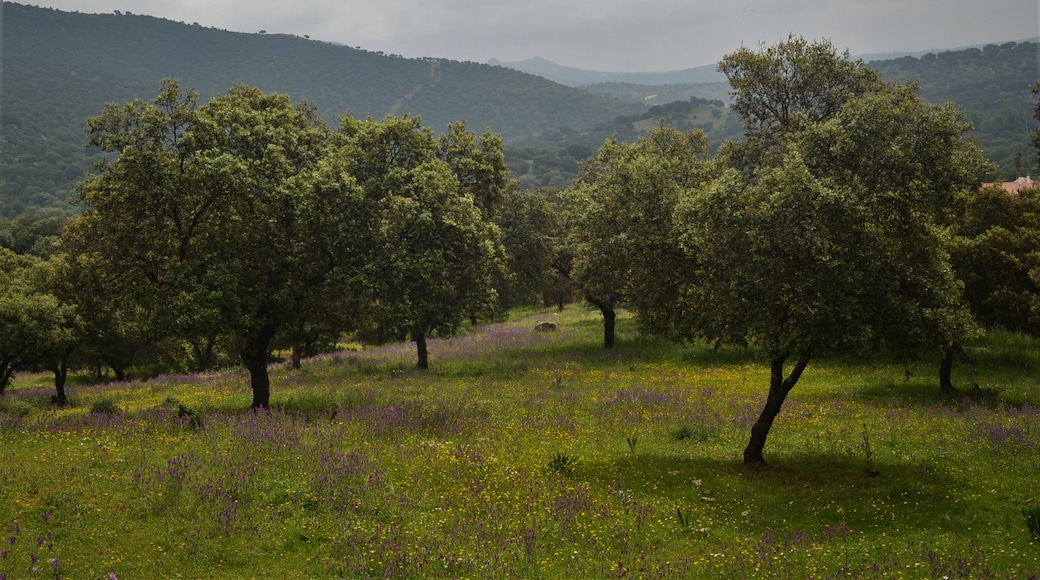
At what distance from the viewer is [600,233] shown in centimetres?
3048

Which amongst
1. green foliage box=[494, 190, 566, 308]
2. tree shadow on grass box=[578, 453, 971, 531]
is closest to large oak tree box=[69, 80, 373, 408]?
tree shadow on grass box=[578, 453, 971, 531]

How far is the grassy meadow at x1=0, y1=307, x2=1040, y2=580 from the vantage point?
10328mm

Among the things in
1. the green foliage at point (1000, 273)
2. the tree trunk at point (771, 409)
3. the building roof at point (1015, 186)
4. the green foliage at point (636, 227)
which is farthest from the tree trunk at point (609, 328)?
the tree trunk at point (771, 409)

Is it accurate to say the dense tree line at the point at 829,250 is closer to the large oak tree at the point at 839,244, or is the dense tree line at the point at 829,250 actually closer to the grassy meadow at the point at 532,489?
the large oak tree at the point at 839,244

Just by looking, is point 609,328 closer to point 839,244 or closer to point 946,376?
point 946,376

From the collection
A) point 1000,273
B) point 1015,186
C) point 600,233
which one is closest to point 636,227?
point 600,233

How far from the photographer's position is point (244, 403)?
25453 millimetres

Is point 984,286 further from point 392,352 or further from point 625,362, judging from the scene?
point 392,352

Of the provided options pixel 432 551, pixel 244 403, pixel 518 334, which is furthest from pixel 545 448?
pixel 518 334

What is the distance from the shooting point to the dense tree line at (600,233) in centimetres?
1431

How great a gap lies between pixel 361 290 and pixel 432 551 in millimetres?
13820

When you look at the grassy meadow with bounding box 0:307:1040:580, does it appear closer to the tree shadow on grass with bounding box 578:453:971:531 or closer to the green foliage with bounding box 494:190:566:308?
the tree shadow on grass with bounding box 578:453:971:531

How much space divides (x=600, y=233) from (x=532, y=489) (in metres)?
18.6

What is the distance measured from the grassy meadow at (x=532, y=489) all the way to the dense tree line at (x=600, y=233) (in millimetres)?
2720
